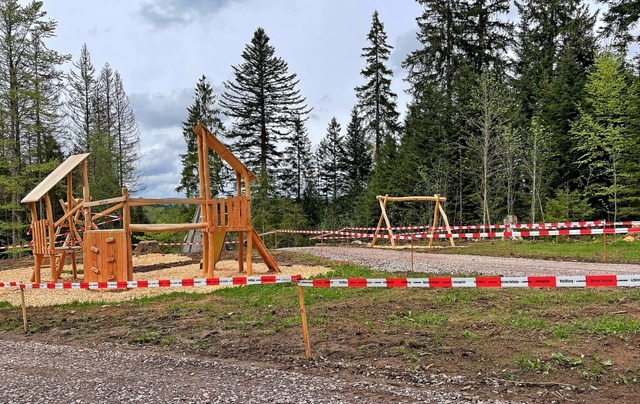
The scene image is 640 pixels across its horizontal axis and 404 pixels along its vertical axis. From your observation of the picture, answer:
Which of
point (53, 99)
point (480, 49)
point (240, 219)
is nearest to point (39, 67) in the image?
point (53, 99)

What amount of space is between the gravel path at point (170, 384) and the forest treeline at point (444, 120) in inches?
832

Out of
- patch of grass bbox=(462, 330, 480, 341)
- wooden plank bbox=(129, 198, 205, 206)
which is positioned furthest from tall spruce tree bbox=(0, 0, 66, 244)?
patch of grass bbox=(462, 330, 480, 341)

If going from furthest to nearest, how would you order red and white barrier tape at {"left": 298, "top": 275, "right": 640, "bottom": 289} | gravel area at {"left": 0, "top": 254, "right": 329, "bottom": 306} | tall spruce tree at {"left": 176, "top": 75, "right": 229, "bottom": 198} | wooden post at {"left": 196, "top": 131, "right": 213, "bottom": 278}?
tall spruce tree at {"left": 176, "top": 75, "right": 229, "bottom": 198} < wooden post at {"left": 196, "top": 131, "right": 213, "bottom": 278} < gravel area at {"left": 0, "top": 254, "right": 329, "bottom": 306} < red and white barrier tape at {"left": 298, "top": 275, "right": 640, "bottom": 289}

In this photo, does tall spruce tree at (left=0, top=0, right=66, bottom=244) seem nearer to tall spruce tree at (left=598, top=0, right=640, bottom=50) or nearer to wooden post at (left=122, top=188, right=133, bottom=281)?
wooden post at (left=122, top=188, right=133, bottom=281)

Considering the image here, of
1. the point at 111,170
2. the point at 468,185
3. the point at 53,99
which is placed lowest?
the point at 468,185

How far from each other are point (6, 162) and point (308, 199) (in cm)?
2583

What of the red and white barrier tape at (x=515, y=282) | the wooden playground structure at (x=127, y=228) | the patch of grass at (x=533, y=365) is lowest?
the patch of grass at (x=533, y=365)

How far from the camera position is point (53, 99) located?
2556 cm

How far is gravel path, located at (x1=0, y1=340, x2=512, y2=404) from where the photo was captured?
13.4ft

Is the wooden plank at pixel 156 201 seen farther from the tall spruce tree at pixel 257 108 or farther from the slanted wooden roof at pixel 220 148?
the tall spruce tree at pixel 257 108

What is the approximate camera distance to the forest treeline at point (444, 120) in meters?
24.0

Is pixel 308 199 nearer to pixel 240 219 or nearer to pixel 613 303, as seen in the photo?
pixel 240 219

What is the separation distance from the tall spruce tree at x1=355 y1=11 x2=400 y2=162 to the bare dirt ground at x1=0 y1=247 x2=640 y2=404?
30.7 meters

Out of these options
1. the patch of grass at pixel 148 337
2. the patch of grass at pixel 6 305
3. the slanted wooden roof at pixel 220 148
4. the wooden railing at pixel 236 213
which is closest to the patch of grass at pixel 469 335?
the patch of grass at pixel 148 337
